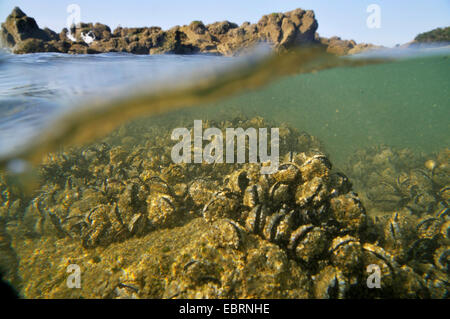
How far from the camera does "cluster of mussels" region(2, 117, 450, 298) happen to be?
10.6 ft

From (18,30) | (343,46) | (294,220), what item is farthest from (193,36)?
(294,220)

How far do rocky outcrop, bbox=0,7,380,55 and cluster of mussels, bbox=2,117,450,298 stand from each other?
19.9 ft

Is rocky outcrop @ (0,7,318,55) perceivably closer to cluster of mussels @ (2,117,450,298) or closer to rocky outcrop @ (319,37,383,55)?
rocky outcrop @ (319,37,383,55)

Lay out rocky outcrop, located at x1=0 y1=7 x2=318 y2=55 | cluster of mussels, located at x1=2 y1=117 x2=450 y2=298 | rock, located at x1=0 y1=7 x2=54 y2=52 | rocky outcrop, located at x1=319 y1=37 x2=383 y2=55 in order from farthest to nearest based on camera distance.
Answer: rocky outcrop, located at x1=319 y1=37 x2=383 y2=55
rocky outcrop, located at x1=0 y1=7 x2=318 y2=55
rock, located at x1=0 y1=7 x2=54 y2=52
cluster of mussels, located at x1=2 y1=117 x2=450 y2=298

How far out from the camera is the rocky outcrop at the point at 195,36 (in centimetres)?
867

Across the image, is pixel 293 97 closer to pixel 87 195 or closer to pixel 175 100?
pixel 175 100

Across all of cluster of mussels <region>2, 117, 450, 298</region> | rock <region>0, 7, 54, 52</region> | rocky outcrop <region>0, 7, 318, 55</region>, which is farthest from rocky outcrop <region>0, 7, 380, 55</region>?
cluster of mussels <region>2, 117, 450, 298</region>

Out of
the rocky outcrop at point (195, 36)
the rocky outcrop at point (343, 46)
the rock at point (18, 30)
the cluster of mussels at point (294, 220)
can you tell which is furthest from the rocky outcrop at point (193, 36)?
the cluster of mussels at point (294, 220)

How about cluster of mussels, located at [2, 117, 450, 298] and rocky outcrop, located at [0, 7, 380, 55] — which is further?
rocky outcrop, located at [0, 7, 380, 55]

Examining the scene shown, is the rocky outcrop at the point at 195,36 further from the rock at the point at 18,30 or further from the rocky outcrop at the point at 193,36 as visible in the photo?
the rock at the point at 18,30

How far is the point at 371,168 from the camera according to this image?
11.4m

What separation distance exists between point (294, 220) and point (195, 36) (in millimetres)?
9462

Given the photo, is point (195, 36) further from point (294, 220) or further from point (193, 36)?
point (294, 220)

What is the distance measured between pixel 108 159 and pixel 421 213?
43.1 feet
